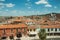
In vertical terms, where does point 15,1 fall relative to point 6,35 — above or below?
above

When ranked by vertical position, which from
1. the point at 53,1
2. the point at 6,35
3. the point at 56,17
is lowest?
the point at 6,35

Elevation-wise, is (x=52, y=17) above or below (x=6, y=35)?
above

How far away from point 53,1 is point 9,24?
3.88 feet

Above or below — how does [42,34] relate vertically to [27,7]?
below

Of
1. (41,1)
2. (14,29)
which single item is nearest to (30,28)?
(14,29)

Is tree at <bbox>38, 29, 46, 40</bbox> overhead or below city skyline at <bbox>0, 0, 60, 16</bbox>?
below

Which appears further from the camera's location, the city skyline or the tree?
the tree

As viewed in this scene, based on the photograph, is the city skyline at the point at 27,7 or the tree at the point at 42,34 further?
the tree at the point at 42,34

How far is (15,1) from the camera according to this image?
15.7 ft

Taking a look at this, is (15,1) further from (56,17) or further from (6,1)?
(56,17)

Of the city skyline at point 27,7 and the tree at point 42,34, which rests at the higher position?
the city skyline at point 27,7

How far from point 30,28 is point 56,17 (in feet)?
2.28

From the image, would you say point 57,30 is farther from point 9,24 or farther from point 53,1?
point 9,24

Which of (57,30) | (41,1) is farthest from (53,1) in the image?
(57,30)
